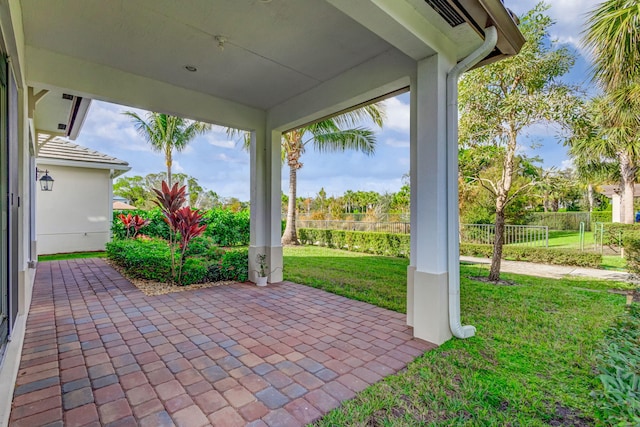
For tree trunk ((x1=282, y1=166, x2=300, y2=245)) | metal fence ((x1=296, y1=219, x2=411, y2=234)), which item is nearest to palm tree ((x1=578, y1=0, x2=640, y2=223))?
metal fence ((x1=296, y1=219, x2=411, y2=234))

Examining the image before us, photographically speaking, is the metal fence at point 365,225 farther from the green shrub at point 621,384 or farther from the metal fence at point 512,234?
the green shrub at point 621,384

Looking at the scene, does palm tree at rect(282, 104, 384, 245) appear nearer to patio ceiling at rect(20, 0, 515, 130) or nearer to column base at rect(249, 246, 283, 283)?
column base at rect(249, 246, 283, 283)

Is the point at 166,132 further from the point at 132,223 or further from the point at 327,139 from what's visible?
the point at 327,139

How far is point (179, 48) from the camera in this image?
11.9 feet

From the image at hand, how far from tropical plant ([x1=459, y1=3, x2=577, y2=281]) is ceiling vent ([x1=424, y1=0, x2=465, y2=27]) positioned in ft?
11.2

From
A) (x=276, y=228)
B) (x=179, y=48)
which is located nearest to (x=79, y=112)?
(x=179, y=48)

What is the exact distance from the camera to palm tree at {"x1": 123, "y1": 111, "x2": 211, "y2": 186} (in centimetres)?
1468

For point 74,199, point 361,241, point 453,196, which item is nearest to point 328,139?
point 361,241

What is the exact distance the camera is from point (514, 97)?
18.7 ft

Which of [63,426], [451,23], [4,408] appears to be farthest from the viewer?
[451,23]

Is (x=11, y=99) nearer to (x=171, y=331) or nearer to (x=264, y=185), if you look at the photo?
(x=171, y=331)

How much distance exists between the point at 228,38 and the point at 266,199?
3.09 meters

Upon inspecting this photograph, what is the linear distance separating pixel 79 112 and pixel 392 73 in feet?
20.1

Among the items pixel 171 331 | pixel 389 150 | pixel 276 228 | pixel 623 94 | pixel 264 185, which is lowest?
pixel 171 331
